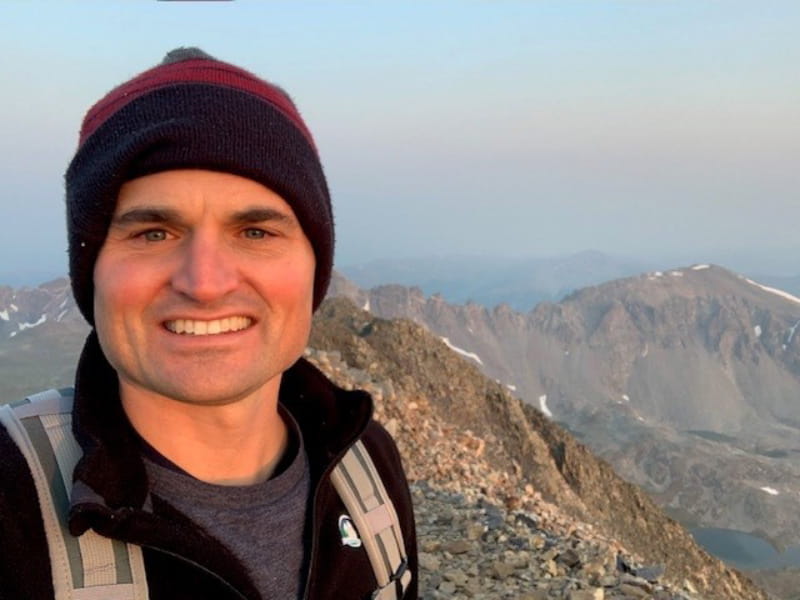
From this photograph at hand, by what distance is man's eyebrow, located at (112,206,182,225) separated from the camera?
2500mm

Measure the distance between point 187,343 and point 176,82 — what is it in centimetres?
89

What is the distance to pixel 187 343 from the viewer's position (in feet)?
8.48

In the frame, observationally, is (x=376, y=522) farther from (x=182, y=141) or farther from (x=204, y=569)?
(x=182, y=141)

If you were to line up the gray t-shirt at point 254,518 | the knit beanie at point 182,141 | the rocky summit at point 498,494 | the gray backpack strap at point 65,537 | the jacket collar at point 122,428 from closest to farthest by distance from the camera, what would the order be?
the gray backpack strap at point 65,537
the jacket collar at point 122,428
the knit beanie at point 182,141
the gray t-shirt at point 254,518
the rocky summit at point 498,494

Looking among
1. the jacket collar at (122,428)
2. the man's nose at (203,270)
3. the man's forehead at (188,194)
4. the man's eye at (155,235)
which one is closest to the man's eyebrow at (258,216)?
the man's forehead at (188,194)

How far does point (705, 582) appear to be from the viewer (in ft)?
71.7

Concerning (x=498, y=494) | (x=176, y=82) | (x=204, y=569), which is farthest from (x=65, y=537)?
(x=498, y=494)

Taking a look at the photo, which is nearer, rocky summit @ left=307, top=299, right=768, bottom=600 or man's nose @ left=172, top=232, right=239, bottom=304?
man's nose @ left=172, top=232, right=239, bottom=304

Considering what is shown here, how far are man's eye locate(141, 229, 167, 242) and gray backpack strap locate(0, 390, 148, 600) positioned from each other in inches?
26.3

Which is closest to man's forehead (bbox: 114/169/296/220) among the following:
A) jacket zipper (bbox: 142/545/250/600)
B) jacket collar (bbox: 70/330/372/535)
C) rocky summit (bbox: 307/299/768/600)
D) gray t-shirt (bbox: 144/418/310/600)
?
jacket collar (bbox: 70/330/372/535)

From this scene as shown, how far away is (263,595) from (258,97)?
1776 millimetres

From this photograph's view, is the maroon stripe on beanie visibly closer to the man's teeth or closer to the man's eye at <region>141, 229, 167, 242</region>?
the man's eye at <region>141, 229, 167, 242</region>

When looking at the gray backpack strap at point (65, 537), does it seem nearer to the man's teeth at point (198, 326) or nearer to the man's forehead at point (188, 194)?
the man's teeth at point (198, 326)

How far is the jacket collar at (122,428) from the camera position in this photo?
2365mm
